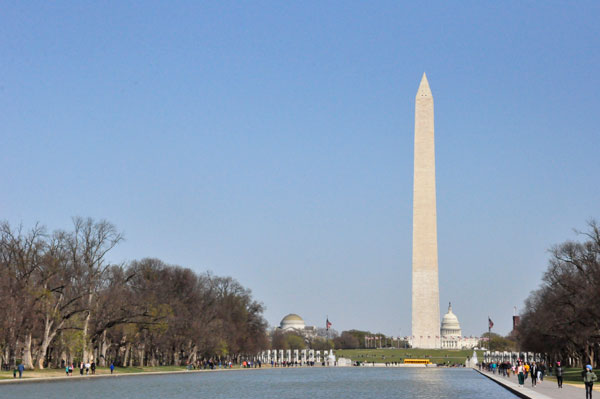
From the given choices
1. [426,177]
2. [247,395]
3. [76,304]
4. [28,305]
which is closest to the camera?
[247,395]

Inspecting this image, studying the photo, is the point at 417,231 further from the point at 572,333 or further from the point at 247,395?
the point at 247,395

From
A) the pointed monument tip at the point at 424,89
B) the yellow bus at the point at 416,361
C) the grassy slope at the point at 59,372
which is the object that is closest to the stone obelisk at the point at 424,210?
the pointed monument tip at the point at 424,89

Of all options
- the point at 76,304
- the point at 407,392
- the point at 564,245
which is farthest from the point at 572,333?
the point at 76,304

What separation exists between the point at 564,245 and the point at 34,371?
42.4m

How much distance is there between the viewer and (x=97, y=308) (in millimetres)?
64000

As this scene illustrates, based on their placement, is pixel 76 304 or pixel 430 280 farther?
pixel 430 280

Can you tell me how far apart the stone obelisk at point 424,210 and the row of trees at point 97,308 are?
23971 millimetres

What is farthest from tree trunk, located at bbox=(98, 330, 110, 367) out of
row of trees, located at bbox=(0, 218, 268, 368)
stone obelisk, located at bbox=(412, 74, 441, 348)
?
stone obelisk, located at bbox=(412, 74, 441, 348)

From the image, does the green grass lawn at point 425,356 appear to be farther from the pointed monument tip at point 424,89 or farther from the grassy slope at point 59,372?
the grassy slope at point 59,372

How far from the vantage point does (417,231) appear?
103 m

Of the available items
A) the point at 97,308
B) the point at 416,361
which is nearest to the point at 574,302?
the point at 97,308

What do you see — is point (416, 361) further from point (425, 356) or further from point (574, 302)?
point (574, 302)

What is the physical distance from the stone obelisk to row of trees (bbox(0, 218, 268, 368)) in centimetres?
2397

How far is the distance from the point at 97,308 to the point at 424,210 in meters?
49.3
